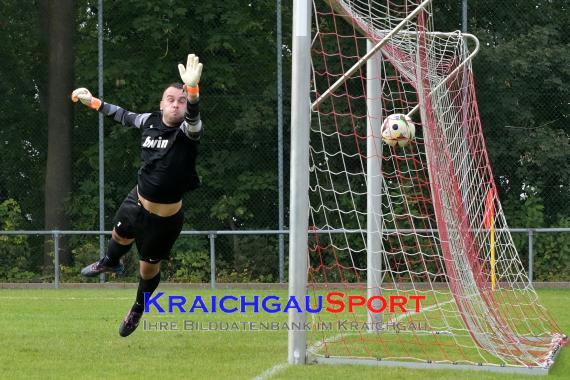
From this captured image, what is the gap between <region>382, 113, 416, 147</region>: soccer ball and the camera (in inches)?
451

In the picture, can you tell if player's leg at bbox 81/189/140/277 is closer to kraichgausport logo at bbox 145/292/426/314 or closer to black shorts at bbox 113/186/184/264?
black shorts at bbox 113/186/184/264

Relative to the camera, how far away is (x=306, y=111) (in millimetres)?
9016

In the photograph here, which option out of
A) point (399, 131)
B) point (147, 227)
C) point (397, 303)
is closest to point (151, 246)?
point (147, 227)

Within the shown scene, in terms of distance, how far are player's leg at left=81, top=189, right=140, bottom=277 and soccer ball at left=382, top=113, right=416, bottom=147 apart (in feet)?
10.1

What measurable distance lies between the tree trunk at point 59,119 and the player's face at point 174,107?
13527mm

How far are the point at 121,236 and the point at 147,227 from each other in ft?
1.39

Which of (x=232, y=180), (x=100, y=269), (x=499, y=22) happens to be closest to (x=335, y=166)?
(x=232, y=180)

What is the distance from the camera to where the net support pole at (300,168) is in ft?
29.3

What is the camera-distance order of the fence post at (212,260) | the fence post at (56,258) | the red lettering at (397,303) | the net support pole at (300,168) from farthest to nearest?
the fence post at (56,258), the fence post at (212,260), the red lettering at (397,303), the net support pole at (300,168)

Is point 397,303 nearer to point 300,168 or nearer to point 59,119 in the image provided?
point 300,168

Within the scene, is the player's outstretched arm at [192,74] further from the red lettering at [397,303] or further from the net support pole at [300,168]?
the red lettering at [397,303]

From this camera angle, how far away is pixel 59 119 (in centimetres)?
2247

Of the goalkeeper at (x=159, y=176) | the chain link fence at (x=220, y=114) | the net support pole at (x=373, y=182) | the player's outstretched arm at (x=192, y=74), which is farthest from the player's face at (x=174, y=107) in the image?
the chain link fence at (x=220, y=114)

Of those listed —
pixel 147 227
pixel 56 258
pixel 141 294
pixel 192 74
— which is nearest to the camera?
pixel 192 74
